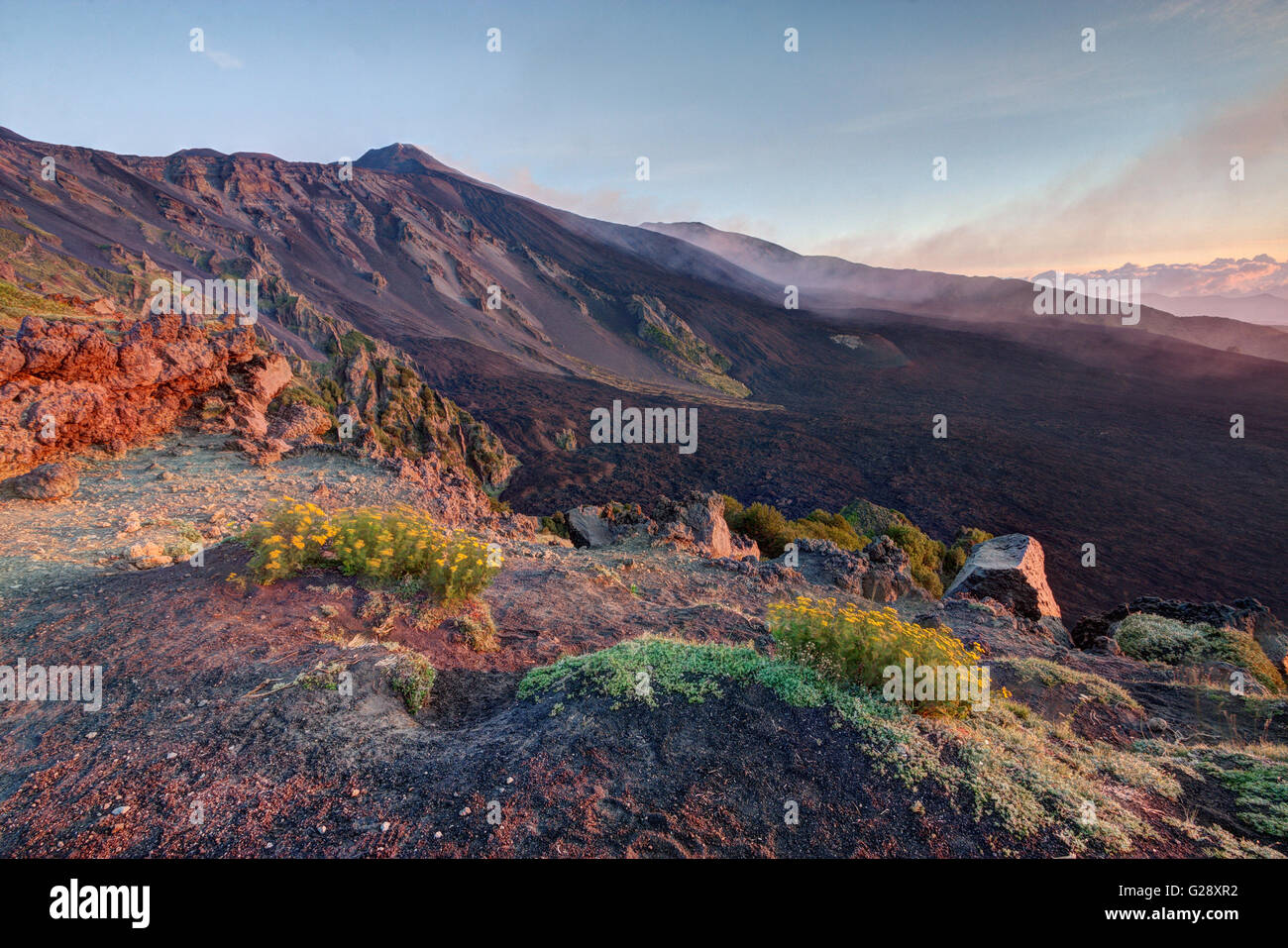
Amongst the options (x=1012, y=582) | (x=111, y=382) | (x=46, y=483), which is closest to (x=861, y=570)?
(x=1012, y=582)

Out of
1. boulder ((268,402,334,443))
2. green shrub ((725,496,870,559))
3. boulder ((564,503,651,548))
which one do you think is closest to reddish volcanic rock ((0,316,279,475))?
boulder ((268,402,334,443))

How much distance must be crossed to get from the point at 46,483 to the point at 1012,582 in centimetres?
1537

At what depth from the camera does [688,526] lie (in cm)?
1230

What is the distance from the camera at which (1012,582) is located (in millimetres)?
11023

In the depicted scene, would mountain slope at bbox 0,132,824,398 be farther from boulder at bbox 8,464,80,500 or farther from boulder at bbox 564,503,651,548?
boulder at bbox 564,503,651,548

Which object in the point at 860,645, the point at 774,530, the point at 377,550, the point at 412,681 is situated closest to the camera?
the point at 860,645

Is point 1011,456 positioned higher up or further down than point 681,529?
higher up

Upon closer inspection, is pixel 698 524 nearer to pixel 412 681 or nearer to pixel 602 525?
pixel 602 525

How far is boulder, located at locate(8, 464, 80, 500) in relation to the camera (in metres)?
7.45

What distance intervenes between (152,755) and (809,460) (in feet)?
126

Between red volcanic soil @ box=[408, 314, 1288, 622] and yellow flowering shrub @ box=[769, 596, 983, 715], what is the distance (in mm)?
19800

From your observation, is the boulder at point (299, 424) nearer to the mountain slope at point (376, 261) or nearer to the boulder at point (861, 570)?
the boulder at point (861, 570)

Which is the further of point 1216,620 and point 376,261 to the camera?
point 376,261

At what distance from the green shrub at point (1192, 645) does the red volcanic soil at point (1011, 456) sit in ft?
39.6
